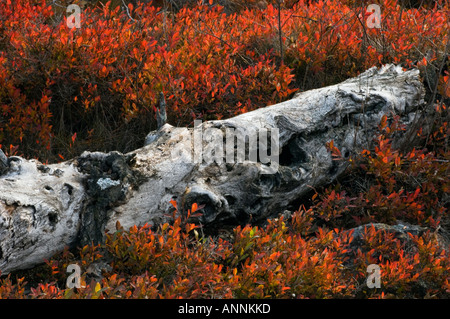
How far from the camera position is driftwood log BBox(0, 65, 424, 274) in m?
3.52

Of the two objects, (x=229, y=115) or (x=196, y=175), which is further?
(x=229, y=115)

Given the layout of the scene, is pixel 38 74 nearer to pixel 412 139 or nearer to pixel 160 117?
pixel 160 117

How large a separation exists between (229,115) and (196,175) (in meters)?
1.71

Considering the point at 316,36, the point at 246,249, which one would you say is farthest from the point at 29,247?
the point at 316,36

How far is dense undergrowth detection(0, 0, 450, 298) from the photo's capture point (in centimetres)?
340

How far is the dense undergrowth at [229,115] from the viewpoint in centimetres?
340

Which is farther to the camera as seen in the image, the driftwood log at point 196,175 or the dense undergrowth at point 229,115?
the driftwood log at point 196,175

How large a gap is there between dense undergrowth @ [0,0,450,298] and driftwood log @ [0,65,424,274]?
0.16 meters

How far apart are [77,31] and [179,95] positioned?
1.60 m

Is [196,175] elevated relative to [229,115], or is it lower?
lower

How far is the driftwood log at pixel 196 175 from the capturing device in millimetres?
3516

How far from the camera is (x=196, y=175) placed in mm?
3928

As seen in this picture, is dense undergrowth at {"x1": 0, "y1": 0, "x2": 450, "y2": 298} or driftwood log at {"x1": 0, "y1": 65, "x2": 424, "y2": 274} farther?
driftwood log at {"x1": 0, "y1": 65, "x2": 424, "y2": 274}

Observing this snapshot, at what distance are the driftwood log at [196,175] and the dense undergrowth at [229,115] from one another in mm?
160
